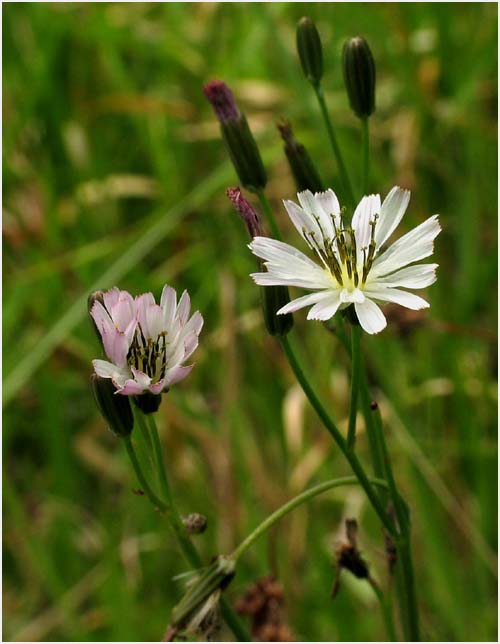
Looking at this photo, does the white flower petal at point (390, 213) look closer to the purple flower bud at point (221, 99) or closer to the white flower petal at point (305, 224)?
the white flower petal at point (305, 224)

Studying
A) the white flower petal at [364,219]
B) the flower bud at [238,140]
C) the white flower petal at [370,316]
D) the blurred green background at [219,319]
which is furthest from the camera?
the blurred green background at [219,319]

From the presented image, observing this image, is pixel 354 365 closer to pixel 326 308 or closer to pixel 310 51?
pixel 326 308

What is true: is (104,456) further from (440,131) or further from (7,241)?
(440,131)

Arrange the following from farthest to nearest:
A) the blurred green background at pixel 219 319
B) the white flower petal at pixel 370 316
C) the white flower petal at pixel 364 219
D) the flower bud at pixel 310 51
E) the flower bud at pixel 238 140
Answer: the blurred green background at pixel 219 319, the flower bud at pixel 310 51, the flower bud at pixel 238 140, the white flower petal at pixel 364 219, the white flower petal at pixel 370 316

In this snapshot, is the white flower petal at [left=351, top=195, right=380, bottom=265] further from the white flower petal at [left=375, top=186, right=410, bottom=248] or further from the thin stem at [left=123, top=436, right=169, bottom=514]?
the thin stem at [left=123, top=436, right=169, bottom=514]

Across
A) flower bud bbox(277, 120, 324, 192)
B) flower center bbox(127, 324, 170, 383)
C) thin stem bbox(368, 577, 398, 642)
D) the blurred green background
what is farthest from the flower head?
the blurred green background

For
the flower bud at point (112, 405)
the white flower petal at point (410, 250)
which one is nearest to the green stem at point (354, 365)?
the white flower petal at point (410, 250)

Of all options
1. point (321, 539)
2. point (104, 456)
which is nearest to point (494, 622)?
point (321, 539)
